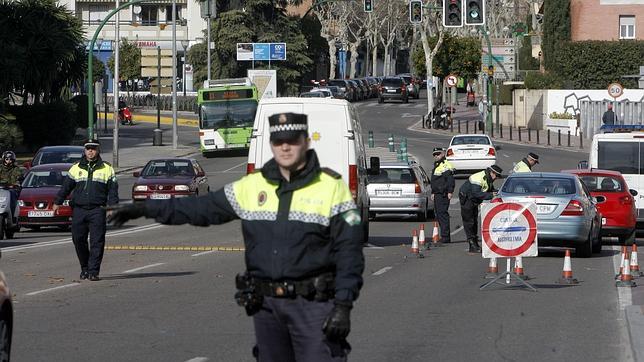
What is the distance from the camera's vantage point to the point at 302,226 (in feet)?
22.9

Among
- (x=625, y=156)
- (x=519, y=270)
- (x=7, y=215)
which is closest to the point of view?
(x=519, y=270)

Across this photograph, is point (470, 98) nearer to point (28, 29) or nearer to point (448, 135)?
point (448, 135)

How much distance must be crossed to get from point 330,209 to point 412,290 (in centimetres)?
990

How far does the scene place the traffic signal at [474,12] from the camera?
36625 mm

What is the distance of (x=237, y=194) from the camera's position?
7.19m

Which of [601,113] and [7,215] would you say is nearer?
[7,215]

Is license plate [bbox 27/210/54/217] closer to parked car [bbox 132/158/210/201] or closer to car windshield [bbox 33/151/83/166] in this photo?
parked car [bbox 132/158/210/201]

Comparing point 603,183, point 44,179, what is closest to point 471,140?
point 44,179

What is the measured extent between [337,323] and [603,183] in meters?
20.5

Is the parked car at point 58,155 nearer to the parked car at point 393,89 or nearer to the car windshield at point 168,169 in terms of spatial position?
the car windshield at point 168,169

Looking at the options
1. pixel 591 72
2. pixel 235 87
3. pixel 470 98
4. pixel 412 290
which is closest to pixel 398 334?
pixel 412 290

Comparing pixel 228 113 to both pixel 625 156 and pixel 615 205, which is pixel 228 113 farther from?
pixel 615 205

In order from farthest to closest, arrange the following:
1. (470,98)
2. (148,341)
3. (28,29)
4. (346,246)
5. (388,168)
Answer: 1. (470,98)
2. (28,29)
3. (388,168)
4. (148,341)
5. (346,246)

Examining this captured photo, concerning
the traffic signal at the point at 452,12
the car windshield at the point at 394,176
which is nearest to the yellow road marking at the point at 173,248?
the car windshield at the point at 394,176
